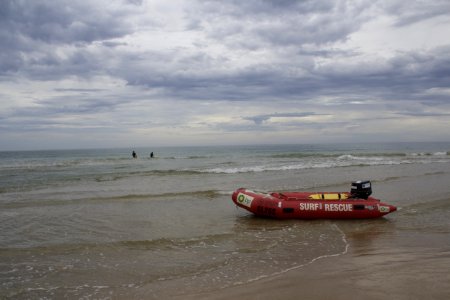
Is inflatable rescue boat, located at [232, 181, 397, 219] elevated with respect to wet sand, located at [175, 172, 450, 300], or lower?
elevated

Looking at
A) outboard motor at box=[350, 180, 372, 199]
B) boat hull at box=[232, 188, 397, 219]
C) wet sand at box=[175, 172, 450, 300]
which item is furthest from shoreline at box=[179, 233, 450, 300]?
outboard motor at box=[350, 180, 372, 199]

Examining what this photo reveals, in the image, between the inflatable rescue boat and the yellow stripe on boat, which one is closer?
the inflatable rescue boat

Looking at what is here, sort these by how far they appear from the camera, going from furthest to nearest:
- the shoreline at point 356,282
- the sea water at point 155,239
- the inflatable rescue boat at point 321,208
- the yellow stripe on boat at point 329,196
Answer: the yellow stripe on boat at point 329,196 → the inflatable rescue boat at point 321,208 → the sea water at point 155,239 → the shoreline at point 356,282

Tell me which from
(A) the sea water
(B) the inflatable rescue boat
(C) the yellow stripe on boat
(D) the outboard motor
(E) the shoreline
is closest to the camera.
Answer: (E) the shoreline

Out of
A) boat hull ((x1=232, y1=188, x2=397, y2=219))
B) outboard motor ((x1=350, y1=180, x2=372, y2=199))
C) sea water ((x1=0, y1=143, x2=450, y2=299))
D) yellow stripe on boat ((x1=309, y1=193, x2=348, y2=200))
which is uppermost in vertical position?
outboard motor ((x1=350, y1=180, x2=372, y2=199))

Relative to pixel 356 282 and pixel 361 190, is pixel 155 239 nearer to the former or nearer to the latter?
pixel 356 282

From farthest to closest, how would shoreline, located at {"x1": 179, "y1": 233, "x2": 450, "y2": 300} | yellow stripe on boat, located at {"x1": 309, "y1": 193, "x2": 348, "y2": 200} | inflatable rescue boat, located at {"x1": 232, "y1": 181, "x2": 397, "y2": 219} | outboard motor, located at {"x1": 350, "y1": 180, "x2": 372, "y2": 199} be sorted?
1. yellow stripe on boat, located at {"x1": 309, "y1": 193, "x2": 348, "y2": 200}
2. outboard motor, located at {"x1": 350, "y1": 180, "x2": 372, "y2": 199}
3. inflatable rescue boat, located at {"x1": 232, "y1": 181, "x2": 397, "y2": 219}
4. shoreline, located at {"x1": 179, "y1": 233, "x2": 450, "y2": 300}

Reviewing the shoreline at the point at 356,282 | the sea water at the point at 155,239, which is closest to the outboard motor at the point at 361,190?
the sea water at the point at 155,239

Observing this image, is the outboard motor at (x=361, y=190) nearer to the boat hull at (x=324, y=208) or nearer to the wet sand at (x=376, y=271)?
the boat hull at (x=324, y=208)

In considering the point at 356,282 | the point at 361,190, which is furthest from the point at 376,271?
the point at 361,190

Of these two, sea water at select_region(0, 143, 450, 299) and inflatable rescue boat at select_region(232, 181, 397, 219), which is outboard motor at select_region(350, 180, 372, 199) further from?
sea water at select_region(0, 143, 450, 299)

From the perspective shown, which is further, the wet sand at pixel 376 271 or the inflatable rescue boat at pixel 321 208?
the inflatable rescue boat at pixel 321 208

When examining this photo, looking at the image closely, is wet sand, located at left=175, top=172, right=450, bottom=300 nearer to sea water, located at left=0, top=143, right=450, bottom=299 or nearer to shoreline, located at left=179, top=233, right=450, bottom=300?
shoreline, located at left=179, top=233, right=450, bottom=300

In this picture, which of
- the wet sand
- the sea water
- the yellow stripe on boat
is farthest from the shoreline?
the yellow stripe on boat
